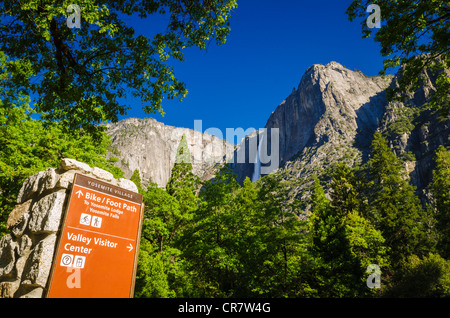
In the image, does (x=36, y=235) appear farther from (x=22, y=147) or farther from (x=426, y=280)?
(x=426, y=280)

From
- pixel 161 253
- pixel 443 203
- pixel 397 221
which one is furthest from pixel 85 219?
pixel 443 203

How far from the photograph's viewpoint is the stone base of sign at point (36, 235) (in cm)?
505

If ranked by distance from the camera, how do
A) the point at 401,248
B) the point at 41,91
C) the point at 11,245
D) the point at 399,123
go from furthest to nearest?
1. the point at 399,123
2. the point at 401,248
3. the point at 41,91
4. the point at 11,245

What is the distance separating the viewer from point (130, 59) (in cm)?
791

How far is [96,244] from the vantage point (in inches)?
210

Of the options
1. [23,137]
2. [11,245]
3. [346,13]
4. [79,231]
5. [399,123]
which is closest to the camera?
[79,231]

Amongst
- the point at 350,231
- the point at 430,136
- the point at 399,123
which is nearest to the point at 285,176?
the point at 399,123

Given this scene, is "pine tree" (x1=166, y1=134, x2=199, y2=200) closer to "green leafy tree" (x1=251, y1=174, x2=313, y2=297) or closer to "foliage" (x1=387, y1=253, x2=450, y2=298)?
"green leafy tree" (x1=251, y1=174, x2=313, y2=297)

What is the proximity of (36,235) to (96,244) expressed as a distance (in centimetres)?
141

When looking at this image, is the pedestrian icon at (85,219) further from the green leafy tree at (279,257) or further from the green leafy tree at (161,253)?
the green leafy tree at (279,257)

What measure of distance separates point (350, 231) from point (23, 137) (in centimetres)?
2412

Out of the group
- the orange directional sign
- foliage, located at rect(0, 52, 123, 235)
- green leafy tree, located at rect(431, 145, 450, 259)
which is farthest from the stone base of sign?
green leafy tree, located at rect(431, 145, 450, 259)

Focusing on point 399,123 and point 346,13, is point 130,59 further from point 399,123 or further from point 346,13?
point 399,123

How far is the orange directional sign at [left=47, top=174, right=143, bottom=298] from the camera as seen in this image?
16.2ft
